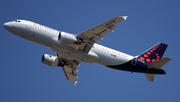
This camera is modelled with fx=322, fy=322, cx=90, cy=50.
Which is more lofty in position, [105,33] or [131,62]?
[105,33]

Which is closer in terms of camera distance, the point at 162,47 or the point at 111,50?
the point at 111,50

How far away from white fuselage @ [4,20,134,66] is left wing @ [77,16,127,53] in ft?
3.90

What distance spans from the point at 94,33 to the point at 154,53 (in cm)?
1232

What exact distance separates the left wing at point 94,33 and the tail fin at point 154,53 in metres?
9.16

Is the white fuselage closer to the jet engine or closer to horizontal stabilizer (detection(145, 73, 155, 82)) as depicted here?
the jet engine

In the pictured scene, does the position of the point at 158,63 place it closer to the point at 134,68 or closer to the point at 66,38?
the point at 134,68

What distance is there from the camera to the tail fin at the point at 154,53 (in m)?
49.1

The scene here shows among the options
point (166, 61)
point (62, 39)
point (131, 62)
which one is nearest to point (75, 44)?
point (62, 39)

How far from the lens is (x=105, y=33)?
42.2 metres

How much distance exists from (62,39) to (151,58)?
49.4 feet

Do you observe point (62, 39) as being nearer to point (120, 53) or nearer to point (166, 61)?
point (120, 53)

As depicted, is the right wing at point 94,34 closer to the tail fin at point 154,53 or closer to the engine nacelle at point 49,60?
the engine nacelle at point 49,60

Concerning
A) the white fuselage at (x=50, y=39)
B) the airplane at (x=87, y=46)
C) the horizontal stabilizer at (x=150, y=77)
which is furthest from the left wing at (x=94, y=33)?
the horizontal stabilizer at (x=150, y=77)

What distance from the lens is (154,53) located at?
164 ft
